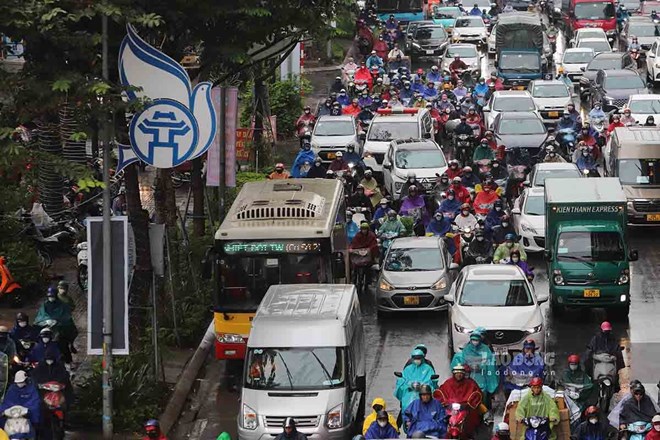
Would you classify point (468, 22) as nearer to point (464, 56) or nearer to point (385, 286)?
point (464, 56)

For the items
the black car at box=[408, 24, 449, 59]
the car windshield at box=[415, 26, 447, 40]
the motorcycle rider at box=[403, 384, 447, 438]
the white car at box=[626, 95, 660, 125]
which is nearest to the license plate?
the motorcycle rider at box=[403, 384, 447, 438]

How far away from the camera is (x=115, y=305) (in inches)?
911

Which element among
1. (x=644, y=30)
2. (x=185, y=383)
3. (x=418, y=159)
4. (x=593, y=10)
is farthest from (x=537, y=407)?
(x=593, y=10)

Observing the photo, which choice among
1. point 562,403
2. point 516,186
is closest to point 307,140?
point 516,186

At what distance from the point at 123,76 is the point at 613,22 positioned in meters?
48.4

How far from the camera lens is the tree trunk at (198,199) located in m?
34.2

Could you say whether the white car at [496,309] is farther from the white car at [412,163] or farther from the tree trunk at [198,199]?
the white car at [412,163]

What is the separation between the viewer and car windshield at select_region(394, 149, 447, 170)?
39844 millimetres

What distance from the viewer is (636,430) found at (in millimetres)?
21391

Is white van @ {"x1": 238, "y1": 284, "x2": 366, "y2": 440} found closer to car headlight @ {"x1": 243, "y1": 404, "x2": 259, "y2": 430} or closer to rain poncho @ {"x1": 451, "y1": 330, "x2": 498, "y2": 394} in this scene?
car headlight @ {"x1": 243, "y1": 404, "x2": 259, "y2": 430}

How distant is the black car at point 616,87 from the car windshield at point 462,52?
8.79 m

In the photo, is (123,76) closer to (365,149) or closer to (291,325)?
(291,325)

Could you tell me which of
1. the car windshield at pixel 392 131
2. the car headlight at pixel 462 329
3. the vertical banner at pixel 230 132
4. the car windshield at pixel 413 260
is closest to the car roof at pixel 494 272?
the car headlight at pixel 462 329

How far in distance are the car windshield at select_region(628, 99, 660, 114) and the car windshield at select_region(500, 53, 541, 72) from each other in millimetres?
10315
